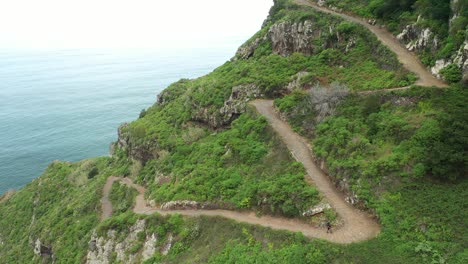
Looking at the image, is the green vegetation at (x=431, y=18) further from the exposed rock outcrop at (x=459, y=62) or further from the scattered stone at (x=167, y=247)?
the scattered stone at (x=167, y=247)

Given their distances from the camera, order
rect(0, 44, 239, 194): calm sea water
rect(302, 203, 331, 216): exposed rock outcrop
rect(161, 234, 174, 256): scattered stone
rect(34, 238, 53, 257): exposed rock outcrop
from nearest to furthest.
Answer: rect(302, 203, 331, 216): exposed rock outcrop < rect(161, 234, 174, 256): scattered stone < rect(34, 238, 53, 257): exposed rock outcrop < rect(0, 44, 239, 194): calm sea water

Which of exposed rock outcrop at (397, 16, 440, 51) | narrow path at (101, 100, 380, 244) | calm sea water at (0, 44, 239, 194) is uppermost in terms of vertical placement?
exposed rock outcrop at (397, 16, 440, 51)

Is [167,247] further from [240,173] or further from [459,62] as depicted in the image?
[459,62]

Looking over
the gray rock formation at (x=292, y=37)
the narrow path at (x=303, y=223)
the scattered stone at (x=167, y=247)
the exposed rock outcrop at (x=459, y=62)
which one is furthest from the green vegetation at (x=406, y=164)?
the gray rock formation at (x=292, y=37)

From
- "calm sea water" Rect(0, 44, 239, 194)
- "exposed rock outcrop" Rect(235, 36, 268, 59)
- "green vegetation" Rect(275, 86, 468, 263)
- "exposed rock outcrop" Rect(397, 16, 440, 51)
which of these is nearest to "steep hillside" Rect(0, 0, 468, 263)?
"green vegetation" Rect(275, 86, 468, 263)

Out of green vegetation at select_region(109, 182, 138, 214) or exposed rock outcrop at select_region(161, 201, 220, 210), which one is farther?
green vegetation at select_region(109, 182, 138, 214)

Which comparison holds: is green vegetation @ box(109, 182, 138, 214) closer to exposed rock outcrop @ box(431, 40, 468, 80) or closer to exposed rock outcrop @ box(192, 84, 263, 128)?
exposed rock outcrop @ box(192, 84, 263, 128)
